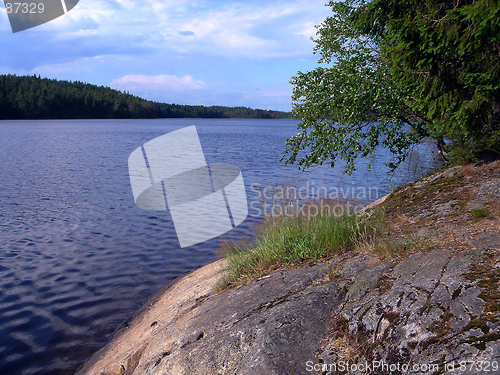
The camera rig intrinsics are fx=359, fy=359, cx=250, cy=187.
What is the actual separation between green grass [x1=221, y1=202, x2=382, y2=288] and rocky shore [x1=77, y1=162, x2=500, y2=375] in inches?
9.8

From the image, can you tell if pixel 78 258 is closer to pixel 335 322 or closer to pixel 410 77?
pixel 335 322

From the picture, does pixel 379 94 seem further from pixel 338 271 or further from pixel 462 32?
pixel 338 271

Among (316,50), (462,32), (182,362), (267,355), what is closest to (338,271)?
(267,355)

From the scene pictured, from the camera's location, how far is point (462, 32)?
22.3 feet

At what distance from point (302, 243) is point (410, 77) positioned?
14.5 feet

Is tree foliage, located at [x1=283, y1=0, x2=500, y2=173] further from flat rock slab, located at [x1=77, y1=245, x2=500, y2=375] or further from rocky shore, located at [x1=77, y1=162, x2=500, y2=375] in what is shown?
flat rock slab, located at [x1=77, y1=245, x2=500, y2=375]

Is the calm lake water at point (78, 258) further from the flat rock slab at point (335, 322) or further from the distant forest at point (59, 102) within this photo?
the distant forest at point (59, 102)

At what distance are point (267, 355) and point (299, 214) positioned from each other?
146 inches

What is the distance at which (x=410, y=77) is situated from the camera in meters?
7.57

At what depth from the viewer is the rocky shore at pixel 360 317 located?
10.5 ft

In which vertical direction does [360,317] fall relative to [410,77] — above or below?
below

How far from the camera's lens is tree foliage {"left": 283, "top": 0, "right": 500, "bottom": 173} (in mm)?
6832

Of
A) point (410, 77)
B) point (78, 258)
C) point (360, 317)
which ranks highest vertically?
point (410, 77)

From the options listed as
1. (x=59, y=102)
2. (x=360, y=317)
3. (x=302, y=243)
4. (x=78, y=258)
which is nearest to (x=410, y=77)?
(x=302, y=243)
